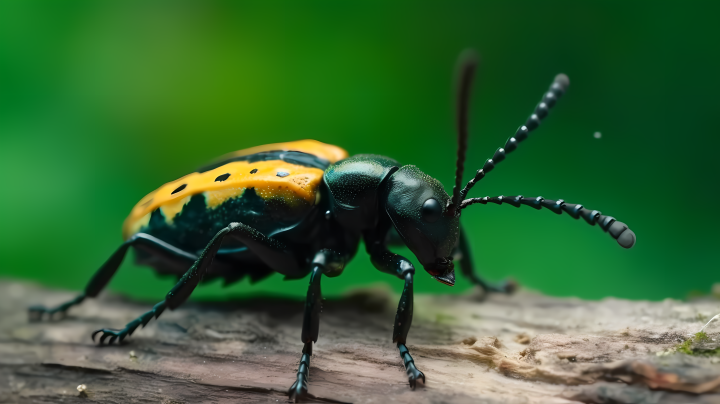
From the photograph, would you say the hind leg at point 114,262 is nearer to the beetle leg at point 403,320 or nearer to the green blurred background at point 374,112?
the green blurred background at point 374,112

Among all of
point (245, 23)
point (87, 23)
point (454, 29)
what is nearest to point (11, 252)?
point (87, 23)

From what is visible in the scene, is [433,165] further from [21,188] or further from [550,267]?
[21,188]

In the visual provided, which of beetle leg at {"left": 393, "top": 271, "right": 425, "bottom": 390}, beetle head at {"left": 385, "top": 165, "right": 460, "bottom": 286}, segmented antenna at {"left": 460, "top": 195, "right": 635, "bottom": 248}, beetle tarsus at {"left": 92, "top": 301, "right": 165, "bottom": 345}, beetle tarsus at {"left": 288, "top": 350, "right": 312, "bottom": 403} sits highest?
segmented antenna at {"left": 460, "top": 195, "right": 635, "bottom": 248}

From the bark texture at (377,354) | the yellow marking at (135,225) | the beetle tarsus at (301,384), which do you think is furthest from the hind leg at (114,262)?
the beetle tarsus at (301,384)

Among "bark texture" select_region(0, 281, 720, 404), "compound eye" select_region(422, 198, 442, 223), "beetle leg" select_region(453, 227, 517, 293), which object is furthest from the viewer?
"beetle leg" select_region(453, 227, 517, 293)

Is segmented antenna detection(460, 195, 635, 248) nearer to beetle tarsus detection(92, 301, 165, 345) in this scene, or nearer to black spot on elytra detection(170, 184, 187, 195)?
black spot on elytra detection(170, 184, 187, 195)

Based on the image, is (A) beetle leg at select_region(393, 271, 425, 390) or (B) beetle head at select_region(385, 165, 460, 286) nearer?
(A) beetle leg at select_region(393, 271, 425, 390)

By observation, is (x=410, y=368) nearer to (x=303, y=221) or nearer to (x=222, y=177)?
(x=303, y=221)

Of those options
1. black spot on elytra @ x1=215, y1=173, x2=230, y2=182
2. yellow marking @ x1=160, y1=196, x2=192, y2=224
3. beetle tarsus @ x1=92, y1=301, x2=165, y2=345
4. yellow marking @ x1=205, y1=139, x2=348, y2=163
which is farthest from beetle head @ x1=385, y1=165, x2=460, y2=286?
beetle tarsus @ x1=92, y1=301, x2=165, y2=345

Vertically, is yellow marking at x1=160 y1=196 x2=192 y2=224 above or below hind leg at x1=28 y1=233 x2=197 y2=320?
above
